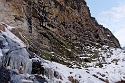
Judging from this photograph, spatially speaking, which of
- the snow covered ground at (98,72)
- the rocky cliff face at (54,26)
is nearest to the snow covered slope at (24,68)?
the snow covered ground at (98,72)

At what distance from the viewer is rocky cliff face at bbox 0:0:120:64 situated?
22719 millimetres

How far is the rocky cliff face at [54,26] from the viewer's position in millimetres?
22719

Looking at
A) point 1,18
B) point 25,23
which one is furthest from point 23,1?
point 1,18

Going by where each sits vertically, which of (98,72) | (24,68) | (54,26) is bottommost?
(98,72)

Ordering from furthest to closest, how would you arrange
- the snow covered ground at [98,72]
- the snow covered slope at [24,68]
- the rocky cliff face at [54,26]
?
1. the rocky cliff face at [54,26]
2. the snow covered ground at [98,72]
3. the snow covered slope at [24,68]

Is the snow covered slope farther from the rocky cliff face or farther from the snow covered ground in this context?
the rocky cliff face

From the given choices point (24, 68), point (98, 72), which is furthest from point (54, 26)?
point (24, 68)

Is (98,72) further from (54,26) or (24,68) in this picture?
(54,26)

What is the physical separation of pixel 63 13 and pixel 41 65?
2009 centimetres

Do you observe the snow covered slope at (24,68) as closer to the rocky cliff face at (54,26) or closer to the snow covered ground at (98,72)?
the snow covered ground at (98,72)

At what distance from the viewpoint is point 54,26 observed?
97.8 feet

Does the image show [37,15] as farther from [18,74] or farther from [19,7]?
[18,74]

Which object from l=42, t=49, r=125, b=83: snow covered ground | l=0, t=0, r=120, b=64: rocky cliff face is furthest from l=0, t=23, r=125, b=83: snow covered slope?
l=0, t=0, r=120, b=64: rocky cliff face

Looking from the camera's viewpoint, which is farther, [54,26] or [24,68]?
[54,26]
